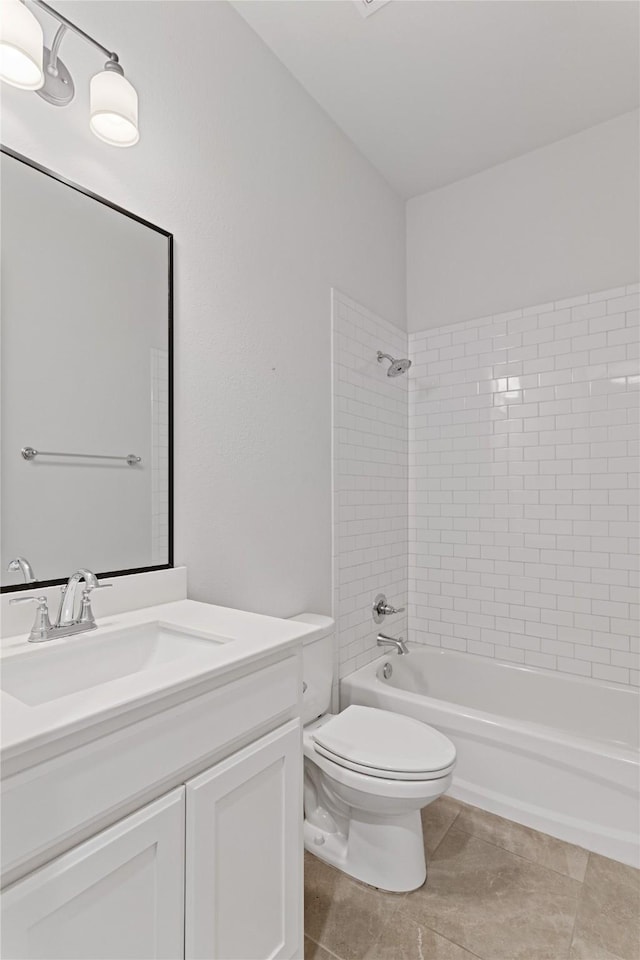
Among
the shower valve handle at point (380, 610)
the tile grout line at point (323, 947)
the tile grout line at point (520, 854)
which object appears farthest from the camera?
the shower valve handle at point (380, 610)

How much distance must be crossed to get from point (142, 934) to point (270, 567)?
3.68ft

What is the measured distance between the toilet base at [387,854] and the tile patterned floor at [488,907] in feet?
0.09

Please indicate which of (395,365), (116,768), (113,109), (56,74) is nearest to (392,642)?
(395,365)

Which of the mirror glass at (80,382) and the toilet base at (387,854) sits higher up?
the mirror glass at (80,382)

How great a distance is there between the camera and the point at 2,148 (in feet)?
3.60

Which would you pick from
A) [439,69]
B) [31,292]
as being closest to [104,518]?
[31,292]

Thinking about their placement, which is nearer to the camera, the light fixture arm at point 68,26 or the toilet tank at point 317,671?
the light fixture arm at point 68,26

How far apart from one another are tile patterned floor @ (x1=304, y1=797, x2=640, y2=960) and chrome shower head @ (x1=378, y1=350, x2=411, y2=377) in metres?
1.96

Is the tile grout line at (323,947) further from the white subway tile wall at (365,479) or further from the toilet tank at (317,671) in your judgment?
the white subway tile wall at (365,479)

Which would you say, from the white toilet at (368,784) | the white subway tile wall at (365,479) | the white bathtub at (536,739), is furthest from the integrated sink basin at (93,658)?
the white bathtub at (536,739)

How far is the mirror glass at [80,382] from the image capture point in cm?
112

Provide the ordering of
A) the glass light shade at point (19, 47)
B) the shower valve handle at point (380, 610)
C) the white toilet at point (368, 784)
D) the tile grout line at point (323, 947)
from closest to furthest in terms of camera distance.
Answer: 1. the glass light shade at point (19, 47)
2. the tile grout line at point (323, 947)
3. the white toilet at point (368, 784)
4. the shower valve handle at point (380, 610)

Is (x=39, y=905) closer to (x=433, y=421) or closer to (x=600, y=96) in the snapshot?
(x=433, y=421)

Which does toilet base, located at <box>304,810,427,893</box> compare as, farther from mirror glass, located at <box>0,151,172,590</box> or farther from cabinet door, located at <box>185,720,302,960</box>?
mirror glass, located at <box>0,151,172,590</box>
